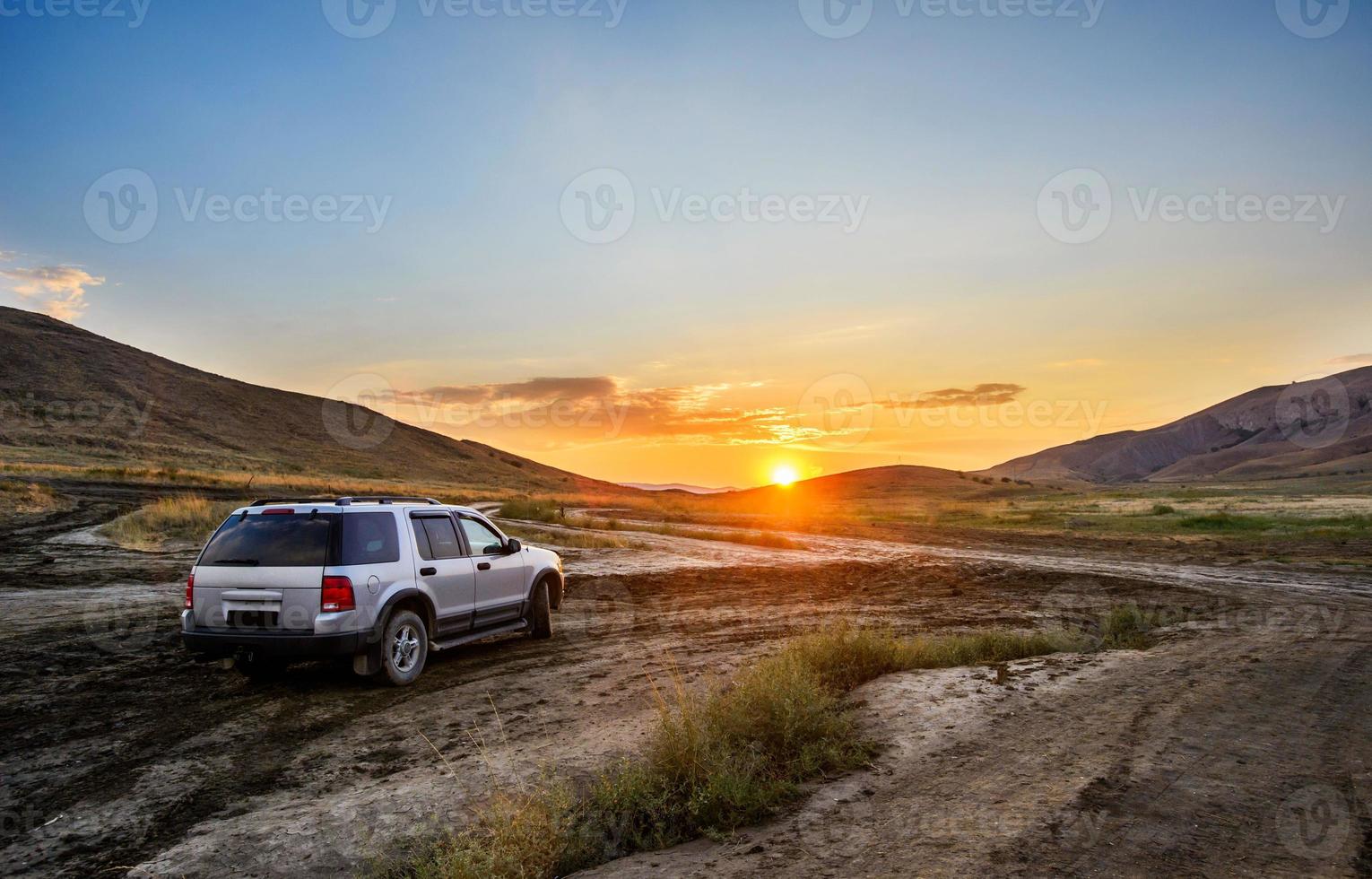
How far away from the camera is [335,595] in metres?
7.66

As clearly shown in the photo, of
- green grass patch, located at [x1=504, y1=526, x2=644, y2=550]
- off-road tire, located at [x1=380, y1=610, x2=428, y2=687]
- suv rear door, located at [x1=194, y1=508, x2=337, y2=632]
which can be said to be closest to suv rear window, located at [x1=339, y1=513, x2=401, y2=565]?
suv rear door, located at [x1=194, y1=508, x2=337, y2=632]

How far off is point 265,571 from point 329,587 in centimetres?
69

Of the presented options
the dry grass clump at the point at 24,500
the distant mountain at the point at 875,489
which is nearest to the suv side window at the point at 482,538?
the dry grass clump at the point at 24,500

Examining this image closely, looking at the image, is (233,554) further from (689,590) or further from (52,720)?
(689,590)

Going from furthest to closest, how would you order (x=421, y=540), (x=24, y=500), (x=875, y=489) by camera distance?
(x=875, y=489)
(x=24, y=500)
(x=421, y=540)

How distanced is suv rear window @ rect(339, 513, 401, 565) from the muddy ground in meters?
1.38

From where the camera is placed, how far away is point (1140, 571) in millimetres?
19953

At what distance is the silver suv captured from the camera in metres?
7.63

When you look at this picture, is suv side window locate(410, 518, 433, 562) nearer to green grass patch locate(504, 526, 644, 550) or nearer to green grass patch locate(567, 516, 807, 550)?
green grass patch locate(504, 526, 644, 550)

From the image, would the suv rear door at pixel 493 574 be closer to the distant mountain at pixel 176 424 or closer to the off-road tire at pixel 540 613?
the off-road tire at pixel 540 613

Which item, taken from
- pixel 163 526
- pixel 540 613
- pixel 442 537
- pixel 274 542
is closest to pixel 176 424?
pixel 163 526

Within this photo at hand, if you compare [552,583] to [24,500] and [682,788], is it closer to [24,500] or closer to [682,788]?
[682,788]

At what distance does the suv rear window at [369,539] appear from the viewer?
26.2ft

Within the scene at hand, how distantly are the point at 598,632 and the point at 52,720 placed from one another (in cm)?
641
